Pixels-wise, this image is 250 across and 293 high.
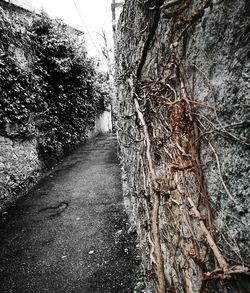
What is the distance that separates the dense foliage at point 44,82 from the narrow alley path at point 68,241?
7.13 ft

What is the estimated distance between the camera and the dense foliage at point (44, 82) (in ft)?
22.3

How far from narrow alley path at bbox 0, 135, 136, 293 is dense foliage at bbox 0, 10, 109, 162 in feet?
7.13

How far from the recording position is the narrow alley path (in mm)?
3613

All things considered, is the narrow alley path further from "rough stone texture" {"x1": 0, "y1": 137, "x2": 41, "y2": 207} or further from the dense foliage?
the dense foliage

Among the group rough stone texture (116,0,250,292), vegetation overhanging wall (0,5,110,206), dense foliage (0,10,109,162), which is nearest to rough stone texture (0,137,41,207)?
vegetation overhanging wall (0,5,110,206)

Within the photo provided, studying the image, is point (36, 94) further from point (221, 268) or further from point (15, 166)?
point (221, 268)

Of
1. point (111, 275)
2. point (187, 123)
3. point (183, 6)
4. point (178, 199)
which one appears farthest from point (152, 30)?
point (111, 275)

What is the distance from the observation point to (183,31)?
1.38 metres

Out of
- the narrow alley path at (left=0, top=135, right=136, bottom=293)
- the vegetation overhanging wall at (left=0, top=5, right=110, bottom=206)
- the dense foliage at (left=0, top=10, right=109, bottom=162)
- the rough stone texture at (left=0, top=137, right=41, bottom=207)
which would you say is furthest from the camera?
the dense foliage at (left=0, top=10, right=109, bottom=162)

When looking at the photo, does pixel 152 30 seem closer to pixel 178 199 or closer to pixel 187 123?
pixel 187 123

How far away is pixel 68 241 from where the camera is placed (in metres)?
4.64

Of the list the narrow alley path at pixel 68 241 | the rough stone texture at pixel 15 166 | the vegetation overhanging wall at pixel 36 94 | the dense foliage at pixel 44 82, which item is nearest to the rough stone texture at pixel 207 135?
the narrow alley path at pixel 68 241

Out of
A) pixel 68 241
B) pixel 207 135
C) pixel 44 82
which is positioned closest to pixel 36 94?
pixel 44 82

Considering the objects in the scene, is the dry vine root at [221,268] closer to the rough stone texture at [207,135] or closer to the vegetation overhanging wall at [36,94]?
the rough stone texture at [207,135]
